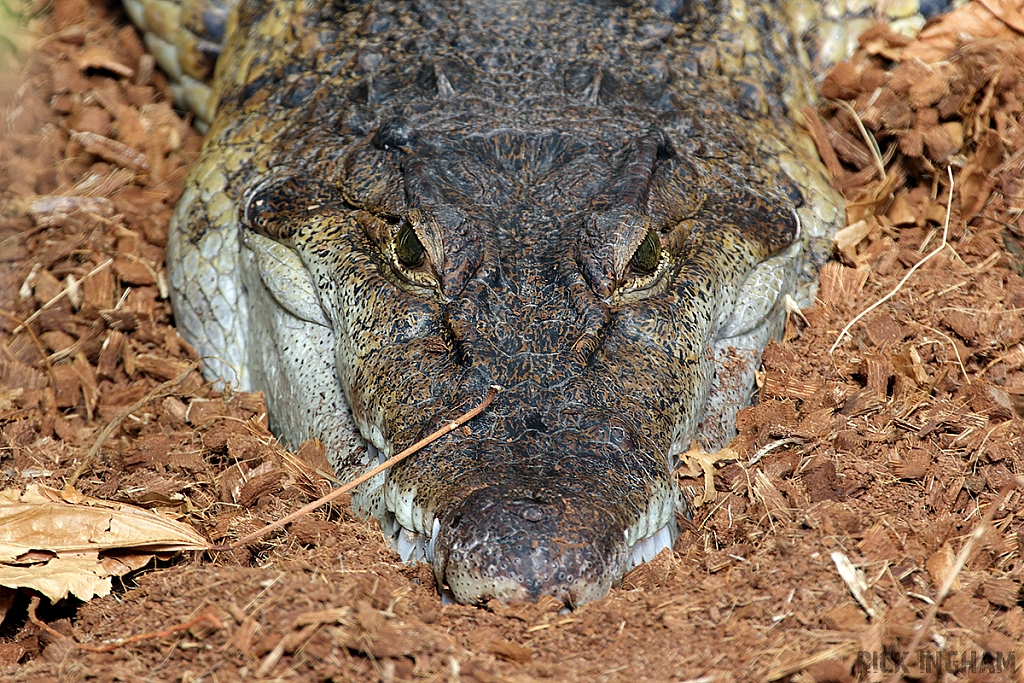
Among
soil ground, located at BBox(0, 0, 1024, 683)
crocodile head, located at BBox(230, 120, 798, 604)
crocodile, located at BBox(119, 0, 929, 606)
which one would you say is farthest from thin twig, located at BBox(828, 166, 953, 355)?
crocodile head, located at BBox(230, 120, 798, 604)

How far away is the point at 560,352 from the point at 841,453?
0.88 m

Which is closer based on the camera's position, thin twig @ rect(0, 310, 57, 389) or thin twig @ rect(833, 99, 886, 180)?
thin twig @ rect(0, 310, 57, 389)

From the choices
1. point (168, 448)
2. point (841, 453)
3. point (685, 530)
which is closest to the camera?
point (685, 530)

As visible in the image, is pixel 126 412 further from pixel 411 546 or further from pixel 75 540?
pixel 411 546

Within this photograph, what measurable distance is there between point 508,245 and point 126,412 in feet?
4.73

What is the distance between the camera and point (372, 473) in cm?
258

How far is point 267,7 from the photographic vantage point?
4.28 meters

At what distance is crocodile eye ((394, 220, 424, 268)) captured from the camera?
114 inches

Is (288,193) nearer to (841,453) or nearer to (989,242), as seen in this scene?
(841,453)

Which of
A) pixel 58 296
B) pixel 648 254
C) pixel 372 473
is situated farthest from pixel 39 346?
pixel 648 254

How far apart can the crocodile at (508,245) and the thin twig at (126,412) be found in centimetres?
12

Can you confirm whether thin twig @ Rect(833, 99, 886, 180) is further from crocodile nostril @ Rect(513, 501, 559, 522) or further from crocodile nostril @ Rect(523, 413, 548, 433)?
crocodile nostril @ Rect(513, 501, 559, 522)

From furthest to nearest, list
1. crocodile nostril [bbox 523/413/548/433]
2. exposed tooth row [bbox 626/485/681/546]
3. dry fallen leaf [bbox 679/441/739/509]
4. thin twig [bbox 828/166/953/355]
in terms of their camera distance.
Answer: thin twig [bbox 828/166/953/355]
dry fallen leaf [bbox 679/441/739/509]
crocodile nostril [bbox 523/413/548/433]
exposed tooth row [bbox 626/485/681/546]

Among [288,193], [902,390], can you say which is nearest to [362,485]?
[288,193]
